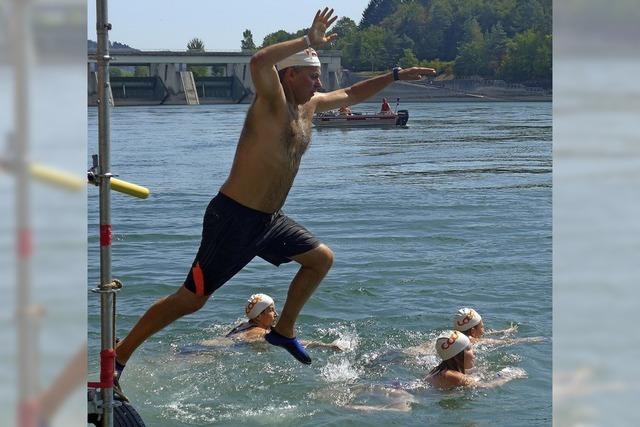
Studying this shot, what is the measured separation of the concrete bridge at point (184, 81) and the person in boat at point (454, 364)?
332ft

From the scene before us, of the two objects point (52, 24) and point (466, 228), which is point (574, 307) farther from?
point (466, 228)

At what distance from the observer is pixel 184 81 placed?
377 ft

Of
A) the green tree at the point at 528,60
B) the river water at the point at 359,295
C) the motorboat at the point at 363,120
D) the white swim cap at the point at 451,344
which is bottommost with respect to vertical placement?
the river water at the point at 359,295

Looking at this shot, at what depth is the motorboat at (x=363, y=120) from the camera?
6247cm

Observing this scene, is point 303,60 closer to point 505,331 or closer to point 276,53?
point 276,53

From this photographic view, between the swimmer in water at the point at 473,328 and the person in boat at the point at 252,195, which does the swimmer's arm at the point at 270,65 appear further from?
the swimmer in water at the point at 473,328

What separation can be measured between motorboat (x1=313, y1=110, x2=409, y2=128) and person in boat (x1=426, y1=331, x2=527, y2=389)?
176 ft

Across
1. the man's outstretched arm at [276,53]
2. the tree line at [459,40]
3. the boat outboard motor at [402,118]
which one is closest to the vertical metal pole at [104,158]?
the man's outstretched arm at [276,53]

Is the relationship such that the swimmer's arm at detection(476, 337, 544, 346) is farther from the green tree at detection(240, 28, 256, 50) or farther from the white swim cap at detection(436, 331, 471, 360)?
the green tree at detection(240, 28, 256, 50)

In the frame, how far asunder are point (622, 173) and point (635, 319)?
0.65ft

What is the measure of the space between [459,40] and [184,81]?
60936mm

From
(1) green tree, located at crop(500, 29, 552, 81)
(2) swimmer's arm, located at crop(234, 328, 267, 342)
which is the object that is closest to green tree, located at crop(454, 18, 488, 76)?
(1) green tree, located at crop(500, 29, 552, 81)

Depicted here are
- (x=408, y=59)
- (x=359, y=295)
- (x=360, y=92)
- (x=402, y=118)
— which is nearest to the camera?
(x=360, y=92)

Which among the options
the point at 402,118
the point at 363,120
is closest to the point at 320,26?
the point at 402,118
